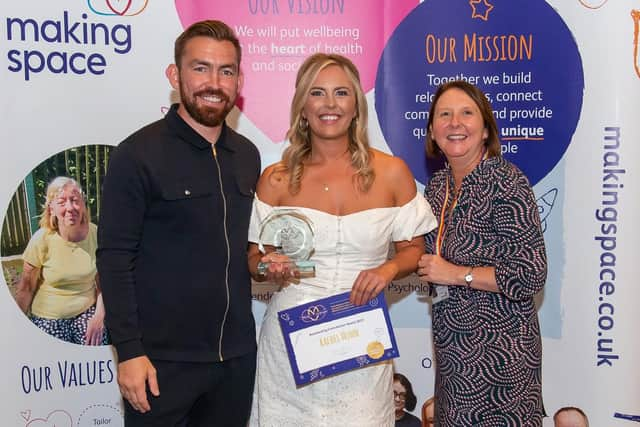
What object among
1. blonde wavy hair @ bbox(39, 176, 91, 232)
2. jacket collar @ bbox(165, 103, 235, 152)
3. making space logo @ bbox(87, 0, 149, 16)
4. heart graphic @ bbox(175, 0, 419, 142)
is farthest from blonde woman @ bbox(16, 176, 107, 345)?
jacket collar @ bbox(165, 103, 235, 152)

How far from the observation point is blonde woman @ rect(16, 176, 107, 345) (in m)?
3.42

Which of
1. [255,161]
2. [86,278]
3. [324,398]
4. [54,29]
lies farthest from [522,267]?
[54,29]

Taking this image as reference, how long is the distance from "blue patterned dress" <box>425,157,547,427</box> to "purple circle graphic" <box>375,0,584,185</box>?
110 cm

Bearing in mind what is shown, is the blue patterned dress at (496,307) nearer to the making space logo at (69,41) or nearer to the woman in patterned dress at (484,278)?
the woman in patterned dress at (484,278)

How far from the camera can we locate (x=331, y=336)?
8.02 ft

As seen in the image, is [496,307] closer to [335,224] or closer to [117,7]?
[335,224]

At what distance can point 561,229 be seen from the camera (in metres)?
3.58

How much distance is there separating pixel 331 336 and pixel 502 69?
1.94 m

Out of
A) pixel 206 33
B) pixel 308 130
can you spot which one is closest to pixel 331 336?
pixel 308 130

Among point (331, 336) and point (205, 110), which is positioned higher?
point (205, 110)

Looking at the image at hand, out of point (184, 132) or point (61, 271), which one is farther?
point (61, 271)

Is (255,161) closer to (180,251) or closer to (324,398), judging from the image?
(180,251)

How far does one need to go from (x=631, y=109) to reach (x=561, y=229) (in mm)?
735

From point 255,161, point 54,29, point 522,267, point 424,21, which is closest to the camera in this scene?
point 522,267
